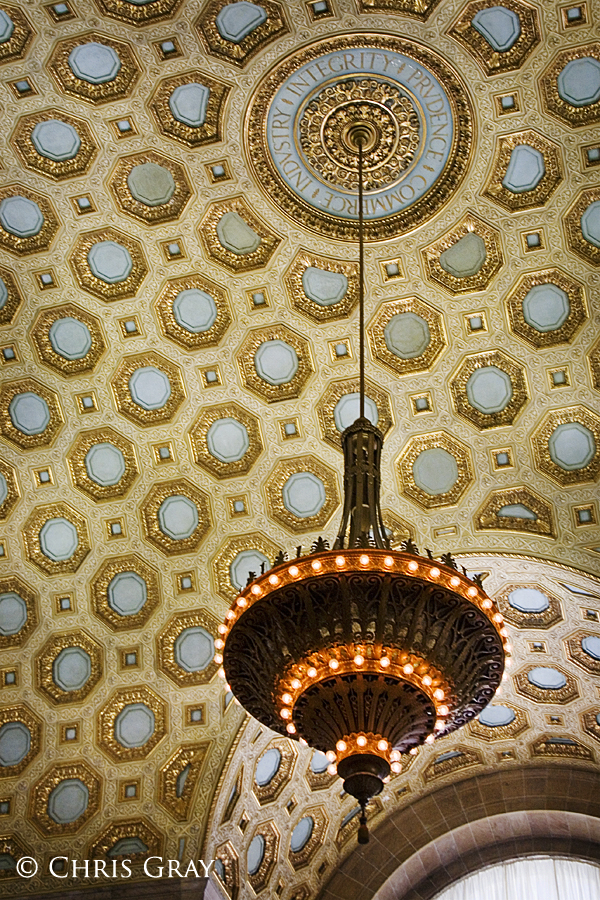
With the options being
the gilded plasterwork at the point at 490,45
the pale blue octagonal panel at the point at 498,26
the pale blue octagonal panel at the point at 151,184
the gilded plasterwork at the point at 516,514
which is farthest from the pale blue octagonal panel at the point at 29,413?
the pale blue octagonal panel at the point at 498,26

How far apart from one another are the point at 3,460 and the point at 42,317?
180cm

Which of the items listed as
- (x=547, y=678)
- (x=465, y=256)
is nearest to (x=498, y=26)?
(x=465, y=256)

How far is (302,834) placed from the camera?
12281 millimetres

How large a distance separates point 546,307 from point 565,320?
0.24m

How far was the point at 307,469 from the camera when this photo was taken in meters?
11.2

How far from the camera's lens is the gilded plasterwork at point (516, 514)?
1060cm

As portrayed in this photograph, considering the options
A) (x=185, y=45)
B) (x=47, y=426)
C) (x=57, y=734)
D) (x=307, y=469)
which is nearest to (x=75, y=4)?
(x=185, y=45)

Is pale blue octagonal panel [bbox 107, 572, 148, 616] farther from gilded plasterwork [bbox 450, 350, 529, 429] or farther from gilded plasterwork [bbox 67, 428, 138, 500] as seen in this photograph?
gilded plasterwork [bbox 450, 350, 529, 429]

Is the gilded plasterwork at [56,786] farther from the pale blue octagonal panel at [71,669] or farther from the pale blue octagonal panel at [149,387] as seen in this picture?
the pale blue octagonal panel at [149,387]

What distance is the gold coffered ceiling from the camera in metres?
9.26

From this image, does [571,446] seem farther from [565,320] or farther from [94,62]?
[94,62]

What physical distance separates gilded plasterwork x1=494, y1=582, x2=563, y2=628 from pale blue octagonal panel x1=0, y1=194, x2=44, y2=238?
6507mm

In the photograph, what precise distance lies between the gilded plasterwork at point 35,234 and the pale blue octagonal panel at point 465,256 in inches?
161

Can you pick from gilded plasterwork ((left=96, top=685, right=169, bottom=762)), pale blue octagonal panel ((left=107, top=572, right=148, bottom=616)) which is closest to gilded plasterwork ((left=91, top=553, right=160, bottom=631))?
pale blue octagonal panel ((left=107, top=572, right=148, bottom=616))
